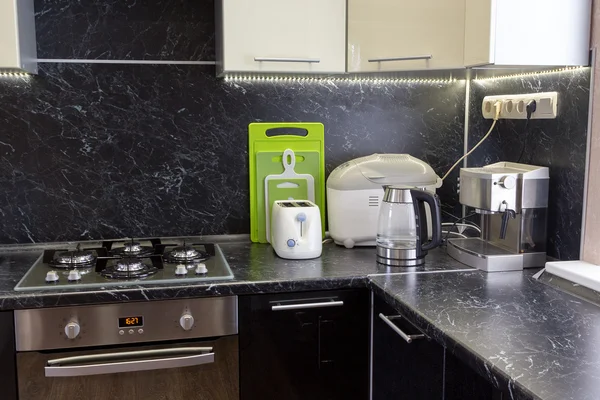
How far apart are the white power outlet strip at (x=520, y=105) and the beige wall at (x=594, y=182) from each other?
0.57 feet

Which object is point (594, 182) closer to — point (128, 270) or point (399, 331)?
point (399, 331)

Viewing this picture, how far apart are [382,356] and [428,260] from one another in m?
0.40

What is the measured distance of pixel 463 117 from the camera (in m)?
2.75

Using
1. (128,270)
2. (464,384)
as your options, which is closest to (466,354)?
(464,384)

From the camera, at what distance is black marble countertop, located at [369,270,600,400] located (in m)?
1.26

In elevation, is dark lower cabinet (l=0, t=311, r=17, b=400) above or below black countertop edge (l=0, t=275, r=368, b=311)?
below

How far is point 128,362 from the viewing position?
1.90 metres

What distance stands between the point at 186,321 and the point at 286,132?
0.95m

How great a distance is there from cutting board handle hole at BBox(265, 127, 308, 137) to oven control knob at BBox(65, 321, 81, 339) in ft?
3.50

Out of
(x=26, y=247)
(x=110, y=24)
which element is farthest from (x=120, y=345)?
(x=110, y=24)

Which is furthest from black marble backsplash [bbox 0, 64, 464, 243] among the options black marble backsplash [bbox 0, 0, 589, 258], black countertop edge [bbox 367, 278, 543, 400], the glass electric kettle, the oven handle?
black countertop edge [bbox 367, 278, 543, 400]

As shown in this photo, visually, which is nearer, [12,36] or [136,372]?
[136,372]

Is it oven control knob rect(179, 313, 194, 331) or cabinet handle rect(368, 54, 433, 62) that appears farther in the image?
cabinet handle rect(368, 54, 433, 62)

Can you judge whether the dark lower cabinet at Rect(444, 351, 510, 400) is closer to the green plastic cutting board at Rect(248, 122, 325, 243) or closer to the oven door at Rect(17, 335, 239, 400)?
the oven door at Rect(17, 335, 239, 400)
